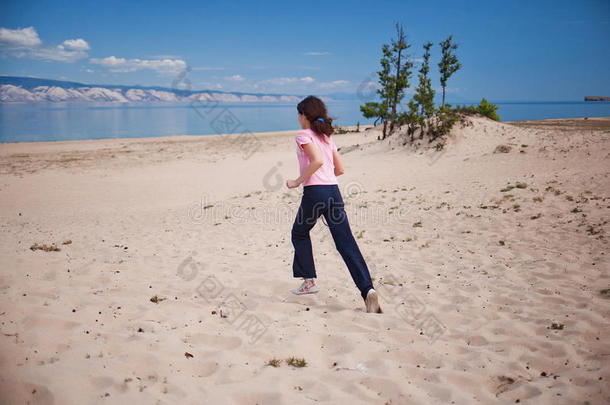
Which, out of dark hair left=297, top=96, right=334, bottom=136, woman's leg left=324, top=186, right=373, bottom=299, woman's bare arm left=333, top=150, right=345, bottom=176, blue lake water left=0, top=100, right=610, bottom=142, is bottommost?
woman's leg left=324, top=186, right=373, bottom=299

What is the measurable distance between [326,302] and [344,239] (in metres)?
1.05

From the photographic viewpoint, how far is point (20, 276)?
5.56 m

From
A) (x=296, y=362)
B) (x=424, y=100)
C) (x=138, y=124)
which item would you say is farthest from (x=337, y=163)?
(x=138, y=124)

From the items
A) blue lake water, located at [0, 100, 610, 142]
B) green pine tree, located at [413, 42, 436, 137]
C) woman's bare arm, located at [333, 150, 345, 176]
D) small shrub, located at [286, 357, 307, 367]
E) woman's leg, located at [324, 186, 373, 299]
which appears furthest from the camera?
blue lake water, located at [0, 100, 610, 142]

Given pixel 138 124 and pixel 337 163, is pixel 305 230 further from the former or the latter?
pixel 138 124

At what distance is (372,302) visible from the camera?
14.8ft

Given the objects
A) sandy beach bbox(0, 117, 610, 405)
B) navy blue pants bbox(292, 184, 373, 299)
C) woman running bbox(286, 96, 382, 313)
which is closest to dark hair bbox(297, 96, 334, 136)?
woman running bbox(286, 96, 382, 313)

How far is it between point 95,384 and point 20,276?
3.64m

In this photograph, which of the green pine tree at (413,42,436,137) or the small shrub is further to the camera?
the green pine tree at (413,42,436,137)

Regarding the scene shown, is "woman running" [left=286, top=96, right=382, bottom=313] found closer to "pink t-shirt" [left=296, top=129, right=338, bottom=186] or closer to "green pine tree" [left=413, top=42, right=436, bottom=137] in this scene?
"pink t-shirt" [left=296, top=129, right=338, bottom=186]

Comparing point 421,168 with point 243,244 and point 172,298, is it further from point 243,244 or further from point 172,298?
point 172,298

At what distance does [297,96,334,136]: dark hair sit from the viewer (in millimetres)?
4266

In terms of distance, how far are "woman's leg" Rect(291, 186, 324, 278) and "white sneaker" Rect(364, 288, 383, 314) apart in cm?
86

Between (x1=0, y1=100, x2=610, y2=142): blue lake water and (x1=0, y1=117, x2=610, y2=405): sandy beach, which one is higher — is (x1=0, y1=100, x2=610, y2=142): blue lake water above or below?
above
